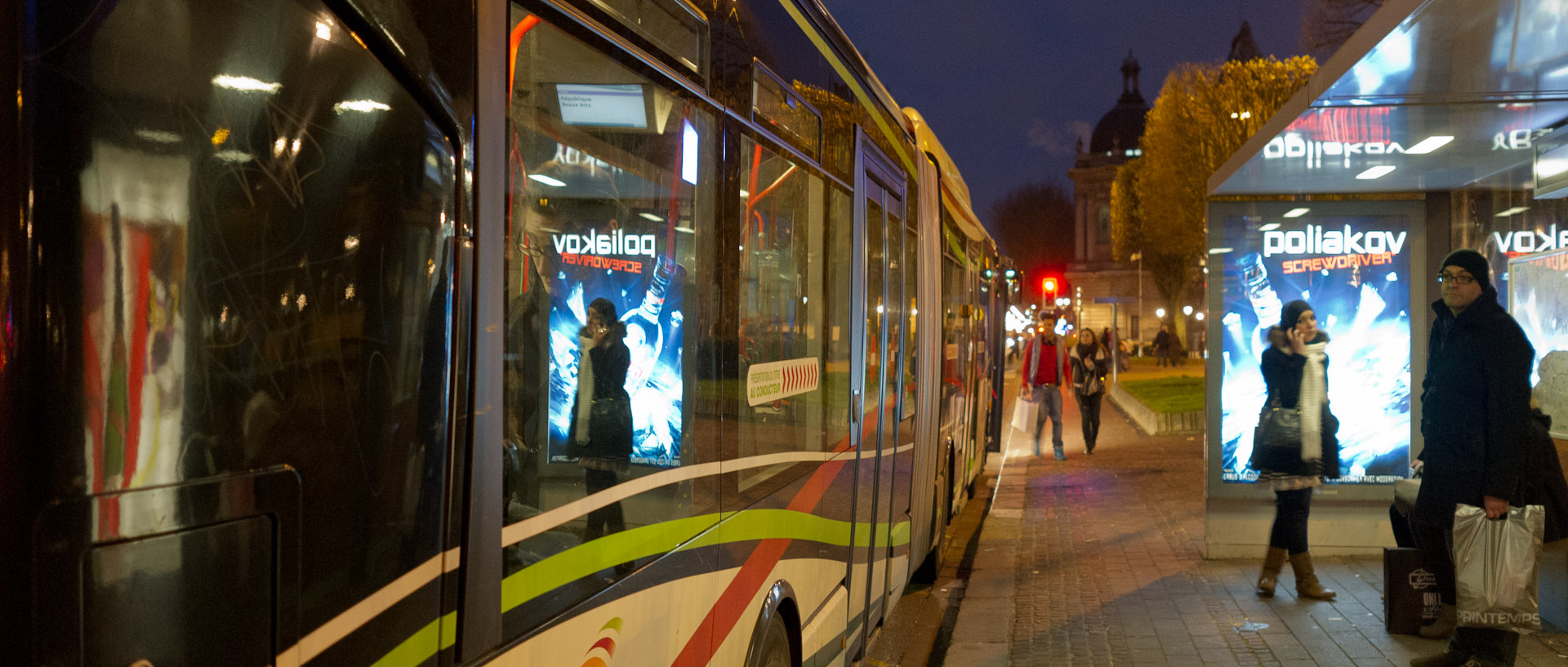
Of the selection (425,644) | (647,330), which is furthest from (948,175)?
(425,644)

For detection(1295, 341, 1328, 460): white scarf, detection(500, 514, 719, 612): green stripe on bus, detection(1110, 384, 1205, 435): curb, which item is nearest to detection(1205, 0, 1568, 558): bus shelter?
detection(1295, 341, 1328, 460): white scarf

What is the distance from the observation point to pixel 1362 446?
854 cm

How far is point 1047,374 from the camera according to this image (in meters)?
16.8

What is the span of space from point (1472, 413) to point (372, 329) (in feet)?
16.9

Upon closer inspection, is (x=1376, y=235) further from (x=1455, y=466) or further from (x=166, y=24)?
(x=166, y=24)

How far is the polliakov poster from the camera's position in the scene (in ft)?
7.79

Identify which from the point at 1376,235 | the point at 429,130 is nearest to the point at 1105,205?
the point at 1376,235

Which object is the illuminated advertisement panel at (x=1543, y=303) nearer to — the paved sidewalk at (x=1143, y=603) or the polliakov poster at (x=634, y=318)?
the paved sidewalk at (x=1143, y=603)

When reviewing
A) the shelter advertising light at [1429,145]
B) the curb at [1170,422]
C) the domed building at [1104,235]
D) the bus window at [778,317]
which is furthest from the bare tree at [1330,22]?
the domed building at [1104,235]

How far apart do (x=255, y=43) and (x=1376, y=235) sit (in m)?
8.45

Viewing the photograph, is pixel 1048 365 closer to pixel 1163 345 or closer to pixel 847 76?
pixel 847 76

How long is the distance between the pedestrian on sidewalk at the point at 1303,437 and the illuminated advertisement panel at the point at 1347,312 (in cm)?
115

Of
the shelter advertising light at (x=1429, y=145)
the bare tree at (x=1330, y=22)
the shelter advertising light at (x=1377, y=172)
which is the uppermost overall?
the bare tree at (x=1330, y=22)

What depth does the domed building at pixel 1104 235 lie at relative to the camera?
324ft
